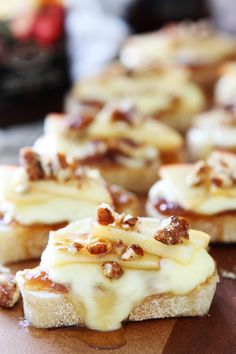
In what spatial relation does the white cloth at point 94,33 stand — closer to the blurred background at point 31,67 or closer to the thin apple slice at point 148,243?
the blurred background at point 31,67

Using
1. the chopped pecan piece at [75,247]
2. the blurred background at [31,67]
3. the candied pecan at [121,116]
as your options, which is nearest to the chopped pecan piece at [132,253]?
the chopped pecan piece at [75,247]

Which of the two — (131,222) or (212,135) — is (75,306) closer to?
(131,222)

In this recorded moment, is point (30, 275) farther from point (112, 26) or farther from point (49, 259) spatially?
point (112, 26)

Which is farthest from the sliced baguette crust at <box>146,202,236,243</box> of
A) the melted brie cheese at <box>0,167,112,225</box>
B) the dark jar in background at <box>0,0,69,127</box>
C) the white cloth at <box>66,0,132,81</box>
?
the white cloth at <box>66,0,132,81</box>

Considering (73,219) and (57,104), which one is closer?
(73,219)

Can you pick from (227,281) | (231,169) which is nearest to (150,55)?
(231,169)

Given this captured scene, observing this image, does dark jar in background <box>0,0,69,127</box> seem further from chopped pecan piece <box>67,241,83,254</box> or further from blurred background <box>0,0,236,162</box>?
chopped pecan piece <box>67,241,83,254</box>
